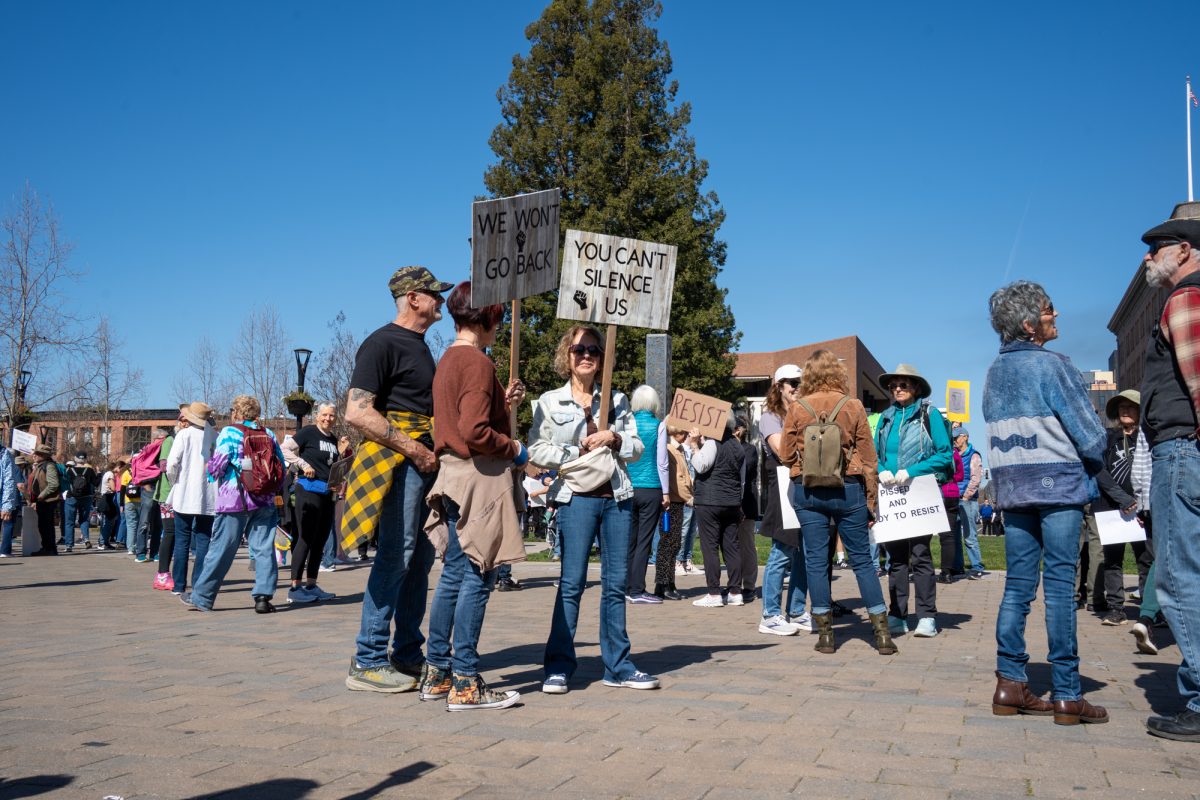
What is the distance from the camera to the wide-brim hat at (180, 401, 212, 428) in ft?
35.2

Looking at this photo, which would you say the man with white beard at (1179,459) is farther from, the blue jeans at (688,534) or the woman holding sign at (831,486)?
the blue jeans at (688,534)

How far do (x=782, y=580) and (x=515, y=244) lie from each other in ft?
12.5

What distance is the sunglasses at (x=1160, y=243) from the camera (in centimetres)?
496

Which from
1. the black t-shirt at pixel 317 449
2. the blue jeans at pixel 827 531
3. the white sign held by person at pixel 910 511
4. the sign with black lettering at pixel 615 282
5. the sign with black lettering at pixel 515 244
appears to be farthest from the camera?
the black t-shirt at pixel 317 449

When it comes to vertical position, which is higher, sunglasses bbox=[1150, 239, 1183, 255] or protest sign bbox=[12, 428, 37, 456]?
sunglasses bbox=[1150, 239, 1183, 255]

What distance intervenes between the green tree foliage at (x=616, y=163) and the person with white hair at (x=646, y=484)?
2732 centimetres

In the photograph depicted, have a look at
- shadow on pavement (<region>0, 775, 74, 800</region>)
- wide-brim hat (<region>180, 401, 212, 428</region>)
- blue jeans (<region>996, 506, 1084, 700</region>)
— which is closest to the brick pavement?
shadow on pavement (<region>0, 775, 74, 800</region>)

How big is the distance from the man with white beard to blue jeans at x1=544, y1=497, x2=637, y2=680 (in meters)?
2.59

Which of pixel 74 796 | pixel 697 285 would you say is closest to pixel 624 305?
pixel 74 796

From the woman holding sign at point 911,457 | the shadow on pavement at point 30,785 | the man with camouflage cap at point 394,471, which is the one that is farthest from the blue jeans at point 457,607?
the woman holding sign at point 911,457

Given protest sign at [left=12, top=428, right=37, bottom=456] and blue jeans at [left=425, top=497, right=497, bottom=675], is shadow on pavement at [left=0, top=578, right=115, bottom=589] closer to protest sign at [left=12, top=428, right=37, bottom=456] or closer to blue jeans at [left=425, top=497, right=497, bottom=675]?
protest sign at [left=12, top=428, right=37, bottom=456]

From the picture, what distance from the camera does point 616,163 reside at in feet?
132

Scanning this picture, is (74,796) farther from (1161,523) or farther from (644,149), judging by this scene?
(644,149)

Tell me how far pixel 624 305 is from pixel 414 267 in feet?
7.61
